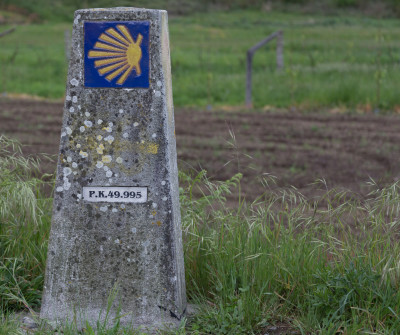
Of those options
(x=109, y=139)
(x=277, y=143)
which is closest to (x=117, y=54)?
(x=109, y=139)

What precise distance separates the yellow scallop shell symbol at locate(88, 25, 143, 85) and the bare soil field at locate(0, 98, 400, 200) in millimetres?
3088

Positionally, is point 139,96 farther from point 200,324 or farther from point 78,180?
point 200,324

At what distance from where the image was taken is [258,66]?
57.9 feet

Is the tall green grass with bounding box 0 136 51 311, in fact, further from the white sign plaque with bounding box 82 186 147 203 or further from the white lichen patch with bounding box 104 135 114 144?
the white lichen patch with bounding box 104 135 114 144

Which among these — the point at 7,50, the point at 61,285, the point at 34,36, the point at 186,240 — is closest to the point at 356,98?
the point at 186,240

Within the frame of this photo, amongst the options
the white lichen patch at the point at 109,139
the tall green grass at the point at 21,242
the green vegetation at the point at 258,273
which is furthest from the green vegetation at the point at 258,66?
the white lichen patch at the point at 109,139

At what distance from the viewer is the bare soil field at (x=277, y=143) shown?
7.64 metres

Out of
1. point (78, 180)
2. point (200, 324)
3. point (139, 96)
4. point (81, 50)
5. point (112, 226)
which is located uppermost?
point (81, 50)

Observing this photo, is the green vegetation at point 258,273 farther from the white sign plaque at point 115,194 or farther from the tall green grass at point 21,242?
the white sign plaque at point 115,194

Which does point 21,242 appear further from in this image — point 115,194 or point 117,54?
point 117,54

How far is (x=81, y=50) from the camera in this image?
10.9 ft

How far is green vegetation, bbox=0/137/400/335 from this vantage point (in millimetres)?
3166

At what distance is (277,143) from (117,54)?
254 inches

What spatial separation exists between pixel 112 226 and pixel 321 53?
1749cm
